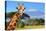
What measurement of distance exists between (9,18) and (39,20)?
33 cm

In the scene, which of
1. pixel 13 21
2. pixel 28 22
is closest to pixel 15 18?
pixel 13 21

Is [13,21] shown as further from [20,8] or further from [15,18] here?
[20,8]

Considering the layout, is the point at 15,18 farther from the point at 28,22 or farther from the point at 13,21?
the point at 28,22

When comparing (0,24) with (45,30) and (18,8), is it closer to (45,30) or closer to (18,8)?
(18,8)

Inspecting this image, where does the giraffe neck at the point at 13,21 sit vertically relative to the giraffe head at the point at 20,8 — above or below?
below

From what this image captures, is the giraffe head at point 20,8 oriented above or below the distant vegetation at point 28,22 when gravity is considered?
above

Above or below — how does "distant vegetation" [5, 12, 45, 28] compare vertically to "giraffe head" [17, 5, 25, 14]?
below

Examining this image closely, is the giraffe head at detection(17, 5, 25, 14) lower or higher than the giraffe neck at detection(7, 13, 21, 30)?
higher

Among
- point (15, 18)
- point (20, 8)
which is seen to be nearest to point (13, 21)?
point (15, 18)

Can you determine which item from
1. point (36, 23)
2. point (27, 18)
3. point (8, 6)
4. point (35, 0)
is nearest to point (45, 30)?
point (36, 23)

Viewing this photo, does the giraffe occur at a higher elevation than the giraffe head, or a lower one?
lower

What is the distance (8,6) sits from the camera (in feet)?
3.25

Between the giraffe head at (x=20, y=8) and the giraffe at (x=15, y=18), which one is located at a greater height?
the giraffe head at (x=20, y=8)

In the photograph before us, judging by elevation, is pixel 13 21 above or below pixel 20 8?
below
